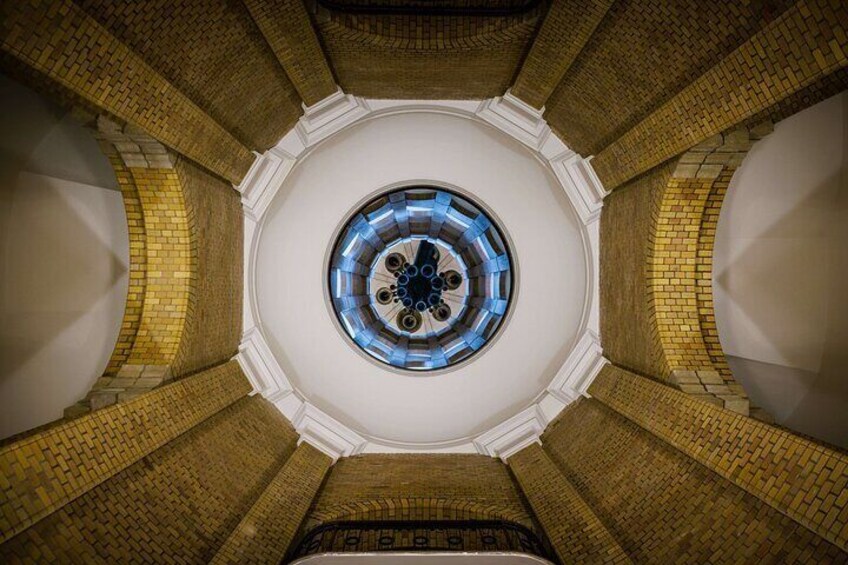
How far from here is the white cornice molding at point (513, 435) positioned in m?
8.55

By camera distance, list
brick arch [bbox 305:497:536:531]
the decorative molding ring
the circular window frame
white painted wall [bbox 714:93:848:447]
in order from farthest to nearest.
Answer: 1. the circular window frame
2. the decorative molding ring
3. brick arch [bbox 305:497:536:531]
4. white painted wall [bbox 714:93:848:447]

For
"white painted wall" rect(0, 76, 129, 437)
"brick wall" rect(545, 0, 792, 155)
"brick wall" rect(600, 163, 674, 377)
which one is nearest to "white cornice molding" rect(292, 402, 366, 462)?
"white painted wall" rect(0, 76, 129, 437)

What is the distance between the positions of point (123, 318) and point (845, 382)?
28.5 ft

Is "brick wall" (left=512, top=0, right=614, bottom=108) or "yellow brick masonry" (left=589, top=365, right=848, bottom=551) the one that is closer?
"yellow brick masonry" (left=589, top=365, right=848, bottom=551)

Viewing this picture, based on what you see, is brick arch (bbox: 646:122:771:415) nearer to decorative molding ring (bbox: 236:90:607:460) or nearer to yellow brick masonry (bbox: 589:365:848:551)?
yellow brick masonry (bbox: 589:365:848:551)

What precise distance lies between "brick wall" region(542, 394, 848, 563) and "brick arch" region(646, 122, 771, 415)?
2.56ft

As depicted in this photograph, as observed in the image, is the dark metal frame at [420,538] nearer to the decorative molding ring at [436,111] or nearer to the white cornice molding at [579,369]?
the decorative molding ring at [436,111]

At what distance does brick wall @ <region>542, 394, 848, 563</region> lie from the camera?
4.39 m

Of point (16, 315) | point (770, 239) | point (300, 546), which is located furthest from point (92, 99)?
point (770, 239)

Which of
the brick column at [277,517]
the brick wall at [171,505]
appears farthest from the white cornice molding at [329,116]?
the brick column at [277,517]

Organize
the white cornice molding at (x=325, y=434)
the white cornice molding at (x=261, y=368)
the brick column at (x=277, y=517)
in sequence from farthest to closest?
the white cornice molding at (x=325, y=434) < the white cornice molding at (x=261, y=368) < the brick column at (x=277, y=517)

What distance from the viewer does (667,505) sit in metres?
5.45

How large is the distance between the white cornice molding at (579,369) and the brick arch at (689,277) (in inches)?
70.6

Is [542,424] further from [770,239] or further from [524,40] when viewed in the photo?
[524,40]
